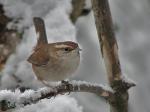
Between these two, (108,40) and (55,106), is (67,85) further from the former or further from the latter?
(55,106)

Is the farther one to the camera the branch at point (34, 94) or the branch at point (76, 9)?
the branch at point (76, 9)

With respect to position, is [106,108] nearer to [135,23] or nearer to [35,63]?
[135,23]

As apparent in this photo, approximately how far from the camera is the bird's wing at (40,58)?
3179mm

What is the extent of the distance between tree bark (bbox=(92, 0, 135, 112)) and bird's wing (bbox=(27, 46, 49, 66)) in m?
0.40

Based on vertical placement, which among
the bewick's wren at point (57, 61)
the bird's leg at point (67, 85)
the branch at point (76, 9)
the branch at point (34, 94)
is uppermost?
the branch at point (76, 9)

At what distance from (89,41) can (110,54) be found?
6.54ft

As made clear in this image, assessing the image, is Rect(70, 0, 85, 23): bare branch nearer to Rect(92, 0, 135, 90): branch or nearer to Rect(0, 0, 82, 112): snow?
Rect(0, 0, 82, 112): snow

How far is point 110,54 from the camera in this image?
117 inches

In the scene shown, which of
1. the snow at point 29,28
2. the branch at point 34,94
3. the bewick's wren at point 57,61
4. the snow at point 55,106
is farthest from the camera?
the snow at point 29,28

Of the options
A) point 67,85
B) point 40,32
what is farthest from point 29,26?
point 67,85

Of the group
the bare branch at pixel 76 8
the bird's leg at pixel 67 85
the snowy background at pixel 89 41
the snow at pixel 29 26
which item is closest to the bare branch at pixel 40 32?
the bird's leg at pixel 67 85

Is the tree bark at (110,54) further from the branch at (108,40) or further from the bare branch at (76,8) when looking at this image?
the bare branch at (76,8)

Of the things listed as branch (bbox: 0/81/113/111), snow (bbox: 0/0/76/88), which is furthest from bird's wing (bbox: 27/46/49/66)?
snow (bbox: 0/0/76/88)

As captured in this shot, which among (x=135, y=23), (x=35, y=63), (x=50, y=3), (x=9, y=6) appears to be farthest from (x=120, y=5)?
(x=35, y=63)
